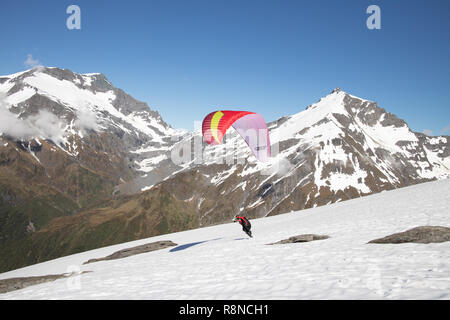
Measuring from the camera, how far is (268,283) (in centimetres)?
963

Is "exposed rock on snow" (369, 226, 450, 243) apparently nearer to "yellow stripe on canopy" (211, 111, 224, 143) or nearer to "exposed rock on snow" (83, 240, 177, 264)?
"yellow stripe on canopy" (211, 111, 224, 143)

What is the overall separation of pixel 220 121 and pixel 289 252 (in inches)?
547

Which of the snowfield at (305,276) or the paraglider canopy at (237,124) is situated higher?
the paraglider canopy at (237,124)

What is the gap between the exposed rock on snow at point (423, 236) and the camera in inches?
515

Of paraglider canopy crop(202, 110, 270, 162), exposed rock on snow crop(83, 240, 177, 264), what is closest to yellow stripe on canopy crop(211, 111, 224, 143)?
paraglider canopy crop(202, 110, 270, 162)

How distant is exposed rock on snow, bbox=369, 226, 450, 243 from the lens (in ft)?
42.9

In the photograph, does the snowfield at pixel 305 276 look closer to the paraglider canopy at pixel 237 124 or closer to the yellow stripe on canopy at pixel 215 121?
the paraglider canopy at pixel 237 124

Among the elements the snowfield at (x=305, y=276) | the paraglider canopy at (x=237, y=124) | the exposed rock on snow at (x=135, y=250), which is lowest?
the exposed rock on snow at (x=135, y=250)

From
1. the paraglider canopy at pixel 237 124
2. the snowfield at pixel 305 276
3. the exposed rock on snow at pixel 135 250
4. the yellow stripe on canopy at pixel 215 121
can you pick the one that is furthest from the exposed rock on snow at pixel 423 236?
the exposed rock on snow at pixel 135 250

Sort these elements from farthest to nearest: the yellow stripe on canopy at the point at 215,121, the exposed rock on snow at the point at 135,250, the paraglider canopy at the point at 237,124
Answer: the exposed rock on snow at the point at 135,250
the yellow stripe on canopy at the point at 215,121
the paraglider canopy at the point at 237,124
